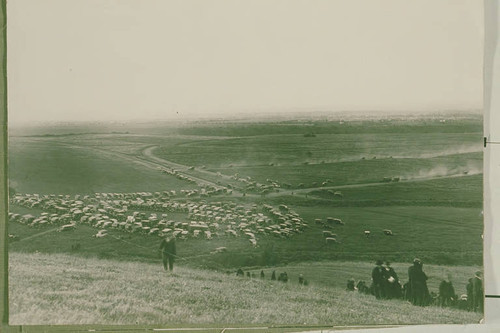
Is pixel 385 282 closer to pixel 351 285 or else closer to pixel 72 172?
pixel 351 285

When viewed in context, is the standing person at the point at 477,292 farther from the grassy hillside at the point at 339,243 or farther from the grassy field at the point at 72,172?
the grassy field at the point at 72,172

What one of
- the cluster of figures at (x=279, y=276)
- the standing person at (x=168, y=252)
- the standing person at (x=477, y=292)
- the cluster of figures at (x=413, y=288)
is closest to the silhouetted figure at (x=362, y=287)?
the cluster of figures at (x=413, y=288)

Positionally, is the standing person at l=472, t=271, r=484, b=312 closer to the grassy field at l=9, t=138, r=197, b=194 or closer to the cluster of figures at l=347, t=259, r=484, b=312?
the cluster of figures at l=347, t=259, r=484, b=312

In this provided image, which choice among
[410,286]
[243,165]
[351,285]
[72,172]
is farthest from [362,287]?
[72,172]

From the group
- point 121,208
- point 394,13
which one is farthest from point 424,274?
point 121,208

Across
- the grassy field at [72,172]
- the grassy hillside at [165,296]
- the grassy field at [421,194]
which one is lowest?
the grassy hillside at [165,296]

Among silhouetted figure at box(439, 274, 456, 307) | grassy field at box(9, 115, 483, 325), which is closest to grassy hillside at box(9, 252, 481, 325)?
grassy field at box(9, 115, 483, 325)

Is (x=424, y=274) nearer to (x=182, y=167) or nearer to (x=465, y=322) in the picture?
(x=465, y=322)
